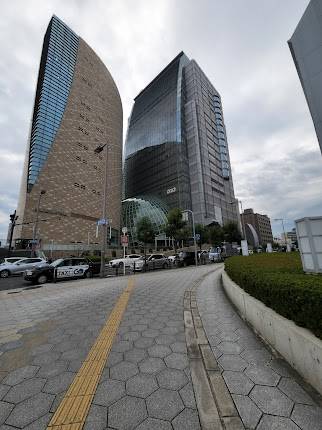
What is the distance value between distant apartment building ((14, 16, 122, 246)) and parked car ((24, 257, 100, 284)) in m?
31.5

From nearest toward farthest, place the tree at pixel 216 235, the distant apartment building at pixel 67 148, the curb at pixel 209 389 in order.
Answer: the curb at pixel 209 389
the distant apartment building at pixel 67 148
the tree at pixel 216 235

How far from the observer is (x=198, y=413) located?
6.92 feet

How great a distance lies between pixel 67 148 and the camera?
54.9 metres

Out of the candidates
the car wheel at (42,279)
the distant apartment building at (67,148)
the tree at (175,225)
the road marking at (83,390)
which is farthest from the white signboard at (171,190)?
the road marking at (83,390)

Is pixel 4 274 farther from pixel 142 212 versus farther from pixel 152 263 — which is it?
pixel 142 212

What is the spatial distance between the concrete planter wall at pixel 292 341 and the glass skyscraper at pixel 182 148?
64.0 meters

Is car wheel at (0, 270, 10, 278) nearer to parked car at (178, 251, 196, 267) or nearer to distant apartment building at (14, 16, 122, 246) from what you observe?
parked car at (178, 251, 196, 267)

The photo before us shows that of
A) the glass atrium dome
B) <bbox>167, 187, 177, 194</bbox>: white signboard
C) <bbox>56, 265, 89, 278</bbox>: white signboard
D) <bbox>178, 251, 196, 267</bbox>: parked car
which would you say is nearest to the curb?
<bbox>56, 265, 89, 278</bbox>: white signboard

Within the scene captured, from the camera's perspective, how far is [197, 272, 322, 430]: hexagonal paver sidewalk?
1993mm

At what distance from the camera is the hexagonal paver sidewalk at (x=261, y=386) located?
1.99m

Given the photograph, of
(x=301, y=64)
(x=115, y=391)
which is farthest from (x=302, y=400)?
(x=301, y=64)

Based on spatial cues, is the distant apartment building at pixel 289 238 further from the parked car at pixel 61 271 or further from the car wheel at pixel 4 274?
the car wheel at pixel 4 274

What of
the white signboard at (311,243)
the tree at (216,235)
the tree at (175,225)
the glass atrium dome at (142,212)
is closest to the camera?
the white signboard at (311,243)

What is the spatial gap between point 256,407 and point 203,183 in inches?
2800
